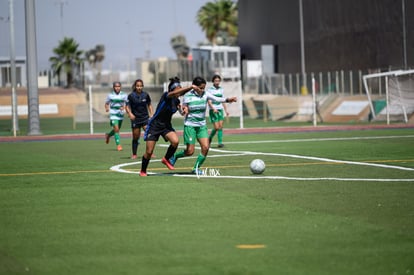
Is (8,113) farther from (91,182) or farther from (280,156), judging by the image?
(91,182)

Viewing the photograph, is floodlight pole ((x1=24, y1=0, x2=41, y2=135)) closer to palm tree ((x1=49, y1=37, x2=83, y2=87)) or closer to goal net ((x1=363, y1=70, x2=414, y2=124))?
goal net ((x1=363, y1=70, x2=414, y2=124))

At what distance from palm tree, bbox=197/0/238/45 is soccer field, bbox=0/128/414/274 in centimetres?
10773

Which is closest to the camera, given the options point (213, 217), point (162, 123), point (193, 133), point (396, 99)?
point (213, 217)

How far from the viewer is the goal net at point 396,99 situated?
147 feet

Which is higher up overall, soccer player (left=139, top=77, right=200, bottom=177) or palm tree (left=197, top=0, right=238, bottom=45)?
palm tree (left=197, top=0, right=238, bottom=45)

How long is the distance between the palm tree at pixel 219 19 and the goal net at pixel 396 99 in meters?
83.0

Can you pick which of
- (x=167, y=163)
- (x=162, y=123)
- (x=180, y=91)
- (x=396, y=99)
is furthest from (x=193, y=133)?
(x=396, y=99)

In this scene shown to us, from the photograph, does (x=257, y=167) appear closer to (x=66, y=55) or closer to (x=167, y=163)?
(x=167, y=163)

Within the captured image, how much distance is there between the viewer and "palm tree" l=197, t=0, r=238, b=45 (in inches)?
5119

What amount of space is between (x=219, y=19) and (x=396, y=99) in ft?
286

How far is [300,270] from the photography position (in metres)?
9.16

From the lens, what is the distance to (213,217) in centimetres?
1281

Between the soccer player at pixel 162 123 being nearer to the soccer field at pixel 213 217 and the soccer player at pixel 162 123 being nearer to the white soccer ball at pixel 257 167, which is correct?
the soccer field at pixel 213 217

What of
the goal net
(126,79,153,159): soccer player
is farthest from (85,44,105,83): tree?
(126,79,153,159): soccer player
